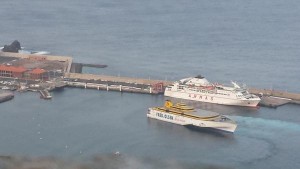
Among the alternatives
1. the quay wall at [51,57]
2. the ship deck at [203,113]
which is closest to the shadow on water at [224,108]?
the ship deck at [203,113]

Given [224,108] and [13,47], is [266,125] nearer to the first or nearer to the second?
[224,108]

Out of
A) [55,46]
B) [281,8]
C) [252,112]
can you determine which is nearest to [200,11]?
[281,8]

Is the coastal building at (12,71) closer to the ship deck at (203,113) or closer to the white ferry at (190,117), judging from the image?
the white ferry at (190,117)

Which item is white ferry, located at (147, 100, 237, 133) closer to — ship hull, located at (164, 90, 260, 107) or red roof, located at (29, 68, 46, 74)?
ship hull, located at (164, 90, 260, 107)

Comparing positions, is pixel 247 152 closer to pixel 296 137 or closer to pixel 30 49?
pixel 296 137

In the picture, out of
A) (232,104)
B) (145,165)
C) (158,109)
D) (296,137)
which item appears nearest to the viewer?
(145,165)

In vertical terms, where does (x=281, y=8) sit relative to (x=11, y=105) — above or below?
above

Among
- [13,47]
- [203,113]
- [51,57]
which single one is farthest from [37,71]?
[203,113]
